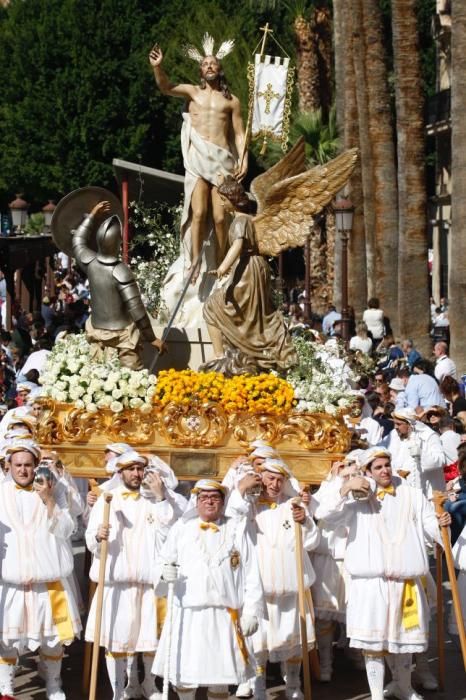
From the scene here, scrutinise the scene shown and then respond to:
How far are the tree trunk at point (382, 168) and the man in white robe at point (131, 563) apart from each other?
16747 mm

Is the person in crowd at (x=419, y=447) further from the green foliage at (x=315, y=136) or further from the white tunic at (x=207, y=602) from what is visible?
the green foliage at (x=315, y=136)

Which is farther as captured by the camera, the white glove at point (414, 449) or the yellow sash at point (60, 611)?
the white glove at point (414, 449)

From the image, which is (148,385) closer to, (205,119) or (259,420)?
(259,420)

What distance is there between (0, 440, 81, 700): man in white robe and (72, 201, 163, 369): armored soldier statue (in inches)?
144

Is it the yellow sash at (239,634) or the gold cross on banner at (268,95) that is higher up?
the gold cross on banner at (268,95)

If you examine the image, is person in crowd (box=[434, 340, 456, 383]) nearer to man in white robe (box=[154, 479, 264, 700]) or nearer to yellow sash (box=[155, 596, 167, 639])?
yellow sash (box=[155, 596, 167, 639])

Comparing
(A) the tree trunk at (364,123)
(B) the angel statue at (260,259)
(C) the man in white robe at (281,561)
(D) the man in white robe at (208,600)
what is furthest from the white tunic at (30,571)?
(A) the tree trunk at (364,123)

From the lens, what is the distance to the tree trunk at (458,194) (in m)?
22.7

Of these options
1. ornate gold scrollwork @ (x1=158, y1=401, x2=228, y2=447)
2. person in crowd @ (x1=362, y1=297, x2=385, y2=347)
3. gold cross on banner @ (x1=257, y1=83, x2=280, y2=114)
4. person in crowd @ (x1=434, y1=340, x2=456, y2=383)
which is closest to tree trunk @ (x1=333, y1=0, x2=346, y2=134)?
gold cross on banner @ (x1=257, y1=83, x2=280, y2=114)

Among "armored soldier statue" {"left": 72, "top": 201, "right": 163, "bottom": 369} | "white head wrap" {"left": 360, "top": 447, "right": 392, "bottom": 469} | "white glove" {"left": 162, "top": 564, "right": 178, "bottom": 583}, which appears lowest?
"white glove" {"left": 162, "top": 564, "right": 178, "bottom": 583}

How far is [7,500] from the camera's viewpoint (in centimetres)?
1189

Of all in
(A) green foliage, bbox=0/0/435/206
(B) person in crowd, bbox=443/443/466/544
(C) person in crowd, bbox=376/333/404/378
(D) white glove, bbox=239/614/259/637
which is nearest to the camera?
(D) white glove, bbox=239/614/259/637

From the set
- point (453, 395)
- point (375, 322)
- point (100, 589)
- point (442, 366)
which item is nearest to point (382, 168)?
point (375, 322)

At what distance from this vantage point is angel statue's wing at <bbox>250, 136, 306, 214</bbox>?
15945 mm
